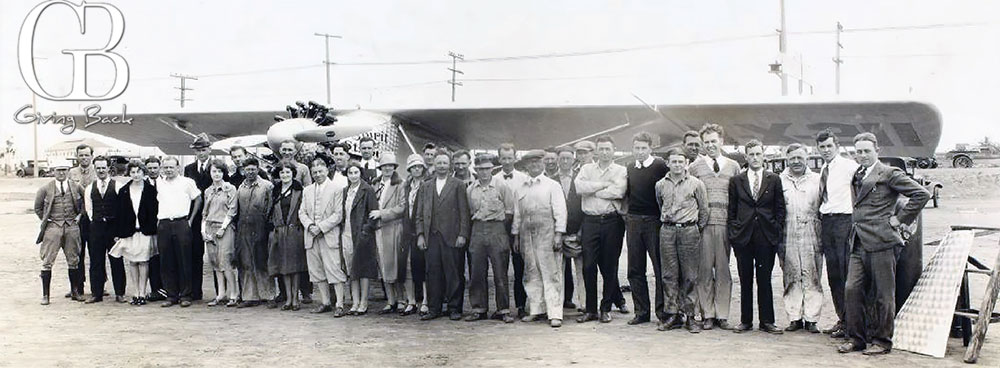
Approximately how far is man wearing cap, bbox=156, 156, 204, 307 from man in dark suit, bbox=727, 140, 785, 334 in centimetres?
528

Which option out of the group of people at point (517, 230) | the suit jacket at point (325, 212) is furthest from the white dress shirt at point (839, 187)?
the suit jacket at point (325, 212)

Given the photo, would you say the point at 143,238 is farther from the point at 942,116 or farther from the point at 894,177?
the point at 942,116

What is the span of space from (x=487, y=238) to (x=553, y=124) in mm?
5877

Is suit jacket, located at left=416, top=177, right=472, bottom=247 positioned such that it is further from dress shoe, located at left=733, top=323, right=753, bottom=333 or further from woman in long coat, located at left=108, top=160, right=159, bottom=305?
woman in long coat, located at left=108, top=160, right=159, bottom=305

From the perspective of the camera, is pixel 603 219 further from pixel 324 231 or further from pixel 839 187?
pixel 324 231

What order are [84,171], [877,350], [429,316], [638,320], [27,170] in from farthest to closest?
1. [27,170]
2. [84,171]
3. [429,316]
4. [638,320]
5. [877,350]

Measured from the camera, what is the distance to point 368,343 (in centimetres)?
544

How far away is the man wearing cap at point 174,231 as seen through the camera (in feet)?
24.2

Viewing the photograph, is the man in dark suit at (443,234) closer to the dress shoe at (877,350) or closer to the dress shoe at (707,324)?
the dress shoe at (707,324)

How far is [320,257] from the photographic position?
691cm

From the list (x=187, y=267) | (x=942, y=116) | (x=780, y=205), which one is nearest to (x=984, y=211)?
(x=942, y=116)

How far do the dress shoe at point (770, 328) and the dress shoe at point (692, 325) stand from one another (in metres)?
0.48

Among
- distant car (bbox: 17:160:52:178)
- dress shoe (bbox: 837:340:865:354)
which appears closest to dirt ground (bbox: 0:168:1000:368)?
dress shoe (bbox: 837:340:865:354)

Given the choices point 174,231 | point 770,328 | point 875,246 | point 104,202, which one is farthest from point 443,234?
point 104,202
